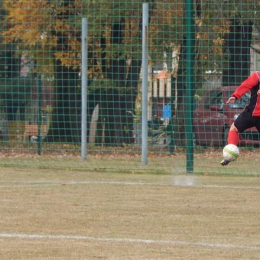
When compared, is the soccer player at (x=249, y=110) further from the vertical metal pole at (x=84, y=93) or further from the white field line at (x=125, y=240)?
the vertical metal pole at (x=84, y=93)

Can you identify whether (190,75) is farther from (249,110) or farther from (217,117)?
(249,110)

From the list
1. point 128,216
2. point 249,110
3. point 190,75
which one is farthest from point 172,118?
point 128,216

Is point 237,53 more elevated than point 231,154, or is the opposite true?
point 237,53

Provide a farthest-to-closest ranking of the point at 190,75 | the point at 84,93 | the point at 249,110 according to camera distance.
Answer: the point at 84,93 → the point at 190,75 → the point at 249,110

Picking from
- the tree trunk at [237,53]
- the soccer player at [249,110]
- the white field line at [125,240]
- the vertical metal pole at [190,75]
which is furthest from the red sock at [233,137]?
the tree trunk at [237,53]

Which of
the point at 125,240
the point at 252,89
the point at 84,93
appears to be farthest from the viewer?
the point at 84,93

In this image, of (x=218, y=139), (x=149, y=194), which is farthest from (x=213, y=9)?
(x=149, y=194)

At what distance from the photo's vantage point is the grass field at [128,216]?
8.15 m

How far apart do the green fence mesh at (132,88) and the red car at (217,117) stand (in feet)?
0.08

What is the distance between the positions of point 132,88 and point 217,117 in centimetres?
221

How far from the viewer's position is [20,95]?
21.8m

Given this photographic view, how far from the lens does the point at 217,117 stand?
19172 mm

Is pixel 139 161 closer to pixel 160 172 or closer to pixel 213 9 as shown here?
pixel 160 172

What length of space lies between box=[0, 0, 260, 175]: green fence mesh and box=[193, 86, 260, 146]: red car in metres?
0.02
